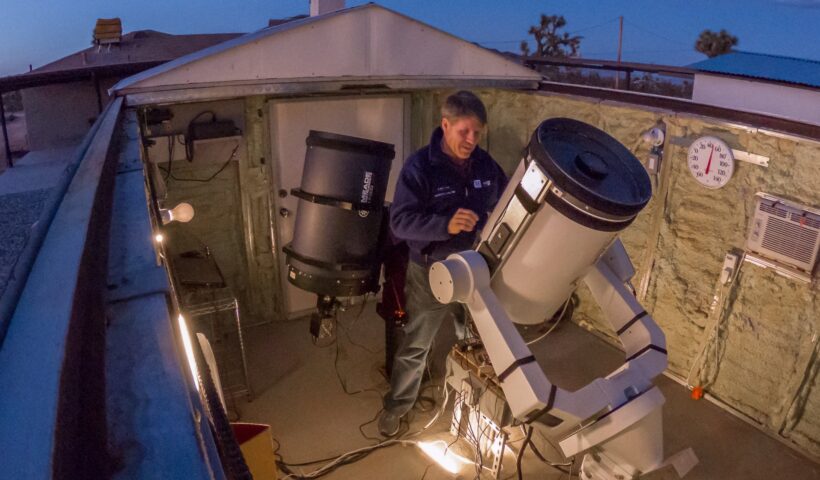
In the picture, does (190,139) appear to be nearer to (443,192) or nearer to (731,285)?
(443,192)

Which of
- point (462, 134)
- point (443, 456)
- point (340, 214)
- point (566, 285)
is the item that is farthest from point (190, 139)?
point (566, 285)

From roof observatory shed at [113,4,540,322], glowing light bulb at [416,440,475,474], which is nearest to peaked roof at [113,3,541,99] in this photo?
roof observatory shed at [113,4,540,322]

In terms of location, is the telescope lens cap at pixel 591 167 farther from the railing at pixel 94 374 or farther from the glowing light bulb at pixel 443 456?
Answer: the glowing light bulb at pixel 443 456

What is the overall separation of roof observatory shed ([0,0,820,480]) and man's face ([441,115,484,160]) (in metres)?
0.67

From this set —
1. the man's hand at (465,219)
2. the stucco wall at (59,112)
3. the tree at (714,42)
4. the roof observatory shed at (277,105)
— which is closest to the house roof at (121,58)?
the stucco wall at (59,112)

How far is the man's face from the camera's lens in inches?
118

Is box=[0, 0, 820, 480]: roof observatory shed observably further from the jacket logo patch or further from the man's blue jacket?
the jacket logo patch

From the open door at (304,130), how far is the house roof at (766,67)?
294 cm

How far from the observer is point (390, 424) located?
3805 millimetres

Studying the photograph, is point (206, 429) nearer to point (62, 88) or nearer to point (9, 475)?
point (9, 475)

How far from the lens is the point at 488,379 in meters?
2.93

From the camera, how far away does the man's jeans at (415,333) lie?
341 centimetres

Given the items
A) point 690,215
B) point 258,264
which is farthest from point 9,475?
point 258,264

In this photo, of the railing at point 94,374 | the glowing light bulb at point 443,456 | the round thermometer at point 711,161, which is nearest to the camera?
the railing at point 94,374
